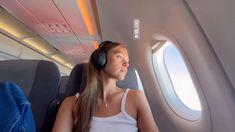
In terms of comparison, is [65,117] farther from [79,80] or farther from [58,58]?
[58,58]

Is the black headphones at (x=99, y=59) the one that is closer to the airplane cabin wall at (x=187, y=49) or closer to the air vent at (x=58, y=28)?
the airplane cabin wall at (x=187, y=49)

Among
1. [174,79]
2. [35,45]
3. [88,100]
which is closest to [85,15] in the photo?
[174,79]

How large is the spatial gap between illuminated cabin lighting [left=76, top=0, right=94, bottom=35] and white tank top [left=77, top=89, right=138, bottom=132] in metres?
3.06

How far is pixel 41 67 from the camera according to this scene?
1815mm

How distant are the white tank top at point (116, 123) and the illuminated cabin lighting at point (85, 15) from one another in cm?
306

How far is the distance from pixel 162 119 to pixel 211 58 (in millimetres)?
1543

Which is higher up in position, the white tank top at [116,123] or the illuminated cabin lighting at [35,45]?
the illuminated cabin lighting at [35,45]

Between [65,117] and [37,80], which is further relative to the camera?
[37,80]

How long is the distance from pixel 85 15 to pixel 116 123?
148 inches

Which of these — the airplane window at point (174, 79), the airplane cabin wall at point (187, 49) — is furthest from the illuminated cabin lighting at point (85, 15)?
the airplane window at point (174, 79)

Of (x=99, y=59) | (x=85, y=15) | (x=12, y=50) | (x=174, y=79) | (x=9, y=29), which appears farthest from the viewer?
(x=9, y=29)

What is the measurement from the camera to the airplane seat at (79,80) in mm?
1802

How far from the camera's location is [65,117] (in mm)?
1588

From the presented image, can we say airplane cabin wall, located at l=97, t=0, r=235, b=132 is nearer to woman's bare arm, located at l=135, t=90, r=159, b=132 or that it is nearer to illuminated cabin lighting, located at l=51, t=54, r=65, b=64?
woman's bare arm, located at l=135, t=90, r=159, b=132
